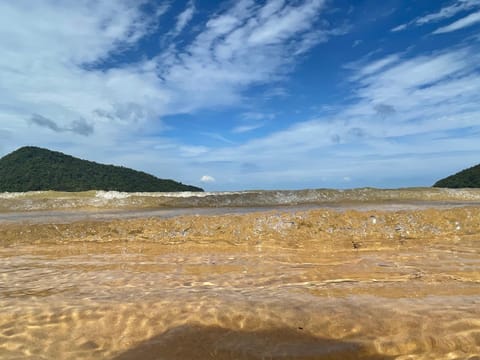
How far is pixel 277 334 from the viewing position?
4773 mm

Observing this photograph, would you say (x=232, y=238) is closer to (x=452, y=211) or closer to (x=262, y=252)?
(x=262, y=252)

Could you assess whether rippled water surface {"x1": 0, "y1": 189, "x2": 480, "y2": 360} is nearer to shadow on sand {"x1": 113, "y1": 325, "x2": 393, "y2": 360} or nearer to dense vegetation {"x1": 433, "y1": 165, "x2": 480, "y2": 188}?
shadow on sand {"x1": 113, "y1": 325, "x2": 393, "y2": 360}

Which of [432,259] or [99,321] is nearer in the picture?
[99,321]

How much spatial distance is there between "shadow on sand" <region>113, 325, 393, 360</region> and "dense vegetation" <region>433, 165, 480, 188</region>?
48758mm

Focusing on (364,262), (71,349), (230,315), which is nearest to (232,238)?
(364,262)

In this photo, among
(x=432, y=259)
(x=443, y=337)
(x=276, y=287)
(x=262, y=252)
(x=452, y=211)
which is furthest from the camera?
(x=452, y=211)

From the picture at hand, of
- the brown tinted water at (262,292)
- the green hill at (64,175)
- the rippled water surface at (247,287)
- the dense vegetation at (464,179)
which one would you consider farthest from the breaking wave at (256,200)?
the green hill at (64,175)

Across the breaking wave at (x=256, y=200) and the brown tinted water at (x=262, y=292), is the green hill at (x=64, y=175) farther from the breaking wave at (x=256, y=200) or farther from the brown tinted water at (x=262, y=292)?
the brown tinted water at (x=262, y=292)

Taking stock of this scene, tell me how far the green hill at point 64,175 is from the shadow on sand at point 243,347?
5823 cm

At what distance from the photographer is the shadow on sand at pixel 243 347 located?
426cm

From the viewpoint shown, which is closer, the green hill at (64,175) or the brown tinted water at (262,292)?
the brown tinted water at (262,292)

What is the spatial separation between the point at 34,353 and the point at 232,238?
768 cm

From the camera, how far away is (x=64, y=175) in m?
63.4

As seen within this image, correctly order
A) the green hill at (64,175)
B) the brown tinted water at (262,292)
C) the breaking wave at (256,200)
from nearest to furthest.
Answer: the brown tinted water at (262,292) < the breaking wave at (256,200) < the green hill at (64,175)
